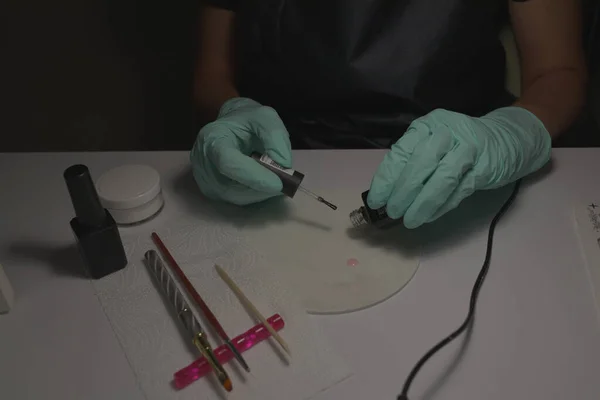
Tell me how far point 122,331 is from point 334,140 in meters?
0.52

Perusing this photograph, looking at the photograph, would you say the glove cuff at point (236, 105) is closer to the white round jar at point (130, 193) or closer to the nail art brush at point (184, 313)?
the white round jar at point (130, 193)

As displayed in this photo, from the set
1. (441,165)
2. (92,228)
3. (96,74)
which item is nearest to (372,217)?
(441,165)

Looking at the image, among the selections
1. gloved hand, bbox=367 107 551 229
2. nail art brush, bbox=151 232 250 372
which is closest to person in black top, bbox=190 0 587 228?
gloved hand, bbox=367 107 551 229

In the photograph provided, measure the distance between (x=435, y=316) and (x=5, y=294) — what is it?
50 centimetres

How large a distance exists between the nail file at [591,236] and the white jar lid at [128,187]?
1.86 ft

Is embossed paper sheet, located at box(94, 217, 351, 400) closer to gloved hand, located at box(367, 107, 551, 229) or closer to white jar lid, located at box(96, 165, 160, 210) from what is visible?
white jar lid, located at box(96, 165, 160, 210)

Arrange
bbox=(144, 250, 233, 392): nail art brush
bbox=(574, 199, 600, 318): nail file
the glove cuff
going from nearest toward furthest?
bbox=(144, 250, 233, 392): nail art brush, bbox=(574, 199, 600, 318): nail file, the glove cuff

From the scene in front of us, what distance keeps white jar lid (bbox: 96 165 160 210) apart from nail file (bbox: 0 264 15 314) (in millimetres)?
149

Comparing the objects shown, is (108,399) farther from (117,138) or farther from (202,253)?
(117,138)

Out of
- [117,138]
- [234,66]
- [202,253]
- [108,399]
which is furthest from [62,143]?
[108,399]

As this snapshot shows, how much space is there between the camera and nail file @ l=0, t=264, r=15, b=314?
0.67m

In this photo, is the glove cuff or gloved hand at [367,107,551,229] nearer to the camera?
gloved hand at [367,107,551,229]

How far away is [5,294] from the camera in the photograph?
670 millimetres

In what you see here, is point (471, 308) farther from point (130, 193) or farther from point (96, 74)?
point (96, 74)
